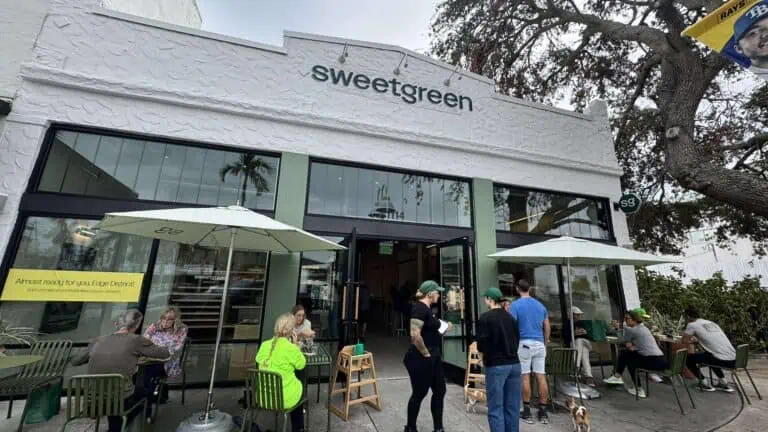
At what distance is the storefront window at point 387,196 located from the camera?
5.68 meters

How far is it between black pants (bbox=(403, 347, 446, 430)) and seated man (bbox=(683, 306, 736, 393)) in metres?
5.21

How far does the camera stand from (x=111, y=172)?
4.77 m

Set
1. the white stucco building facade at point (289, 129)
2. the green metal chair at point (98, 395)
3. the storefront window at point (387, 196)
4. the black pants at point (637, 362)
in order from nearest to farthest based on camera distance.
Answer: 1. the green metal chair at point (98, 395)
2. the white stucco building facade at point (289, 129)
3. the black pants at point (637, 362)
4. the storefront window at point (387, 196)

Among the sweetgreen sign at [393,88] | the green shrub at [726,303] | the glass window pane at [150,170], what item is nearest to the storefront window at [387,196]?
the sweetgreen sign at [393,88]

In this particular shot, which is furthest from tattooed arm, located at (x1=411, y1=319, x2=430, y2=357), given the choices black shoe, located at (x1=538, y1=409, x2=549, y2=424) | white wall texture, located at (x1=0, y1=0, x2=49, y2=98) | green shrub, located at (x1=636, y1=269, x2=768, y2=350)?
green shrub, located at (x1=636, y1=269, x2=768, y2=350)

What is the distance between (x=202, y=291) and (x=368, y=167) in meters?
3.51

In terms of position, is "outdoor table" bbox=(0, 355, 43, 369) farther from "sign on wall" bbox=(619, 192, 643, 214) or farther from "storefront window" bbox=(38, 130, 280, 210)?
"sign on wall" bbox=(619, 192, 643, 214)

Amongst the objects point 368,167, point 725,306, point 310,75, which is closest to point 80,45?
point 310,75

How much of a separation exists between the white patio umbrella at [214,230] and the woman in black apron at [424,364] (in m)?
1.40

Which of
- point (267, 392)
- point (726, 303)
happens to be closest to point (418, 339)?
point (267, 392)

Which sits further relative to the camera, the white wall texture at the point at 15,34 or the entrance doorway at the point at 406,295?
the entrance doorway at the point at 406,295

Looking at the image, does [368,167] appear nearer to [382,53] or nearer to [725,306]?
[382,53]

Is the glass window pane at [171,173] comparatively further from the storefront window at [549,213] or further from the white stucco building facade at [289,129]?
the storefront window at [549,213]

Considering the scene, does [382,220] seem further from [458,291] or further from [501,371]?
[501,371]
